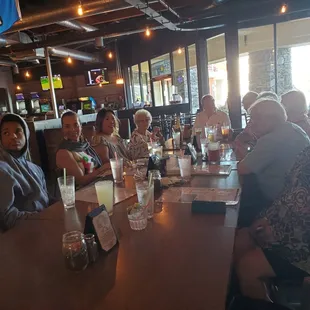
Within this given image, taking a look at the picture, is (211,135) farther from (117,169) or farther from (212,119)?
(212,119)

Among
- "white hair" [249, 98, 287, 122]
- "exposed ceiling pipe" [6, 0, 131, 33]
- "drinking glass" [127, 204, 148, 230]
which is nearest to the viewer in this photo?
"drinking glass" [127, 204, 148, 230]

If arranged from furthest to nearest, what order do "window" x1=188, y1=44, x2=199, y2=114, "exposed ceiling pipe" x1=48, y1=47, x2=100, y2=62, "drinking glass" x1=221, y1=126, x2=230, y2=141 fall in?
"window" x1=188, y1=44, x2=199, y2=114, "exposed ceiling pipe" x1=48, y1=47, x2=100, y2=62, "drinking glass" x1=221, y1=126, x2=230, y2=141

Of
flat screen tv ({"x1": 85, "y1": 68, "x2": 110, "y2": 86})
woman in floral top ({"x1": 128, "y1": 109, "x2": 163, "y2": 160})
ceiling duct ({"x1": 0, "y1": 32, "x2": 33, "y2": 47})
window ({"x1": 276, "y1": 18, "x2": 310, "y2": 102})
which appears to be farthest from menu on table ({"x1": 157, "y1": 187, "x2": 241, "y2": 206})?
flat screen tv ({"x1": 85, "y1": 68, "x2": 110, "y2": 86})

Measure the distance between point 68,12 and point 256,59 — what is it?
14.3 ft

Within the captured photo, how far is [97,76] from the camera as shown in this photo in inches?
427

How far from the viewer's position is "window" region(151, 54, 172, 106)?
9195mm

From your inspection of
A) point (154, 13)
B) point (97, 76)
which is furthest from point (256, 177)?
point (97, 76)

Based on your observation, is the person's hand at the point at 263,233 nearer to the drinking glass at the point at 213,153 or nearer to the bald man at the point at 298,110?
the drinking glass at the point at 213,153

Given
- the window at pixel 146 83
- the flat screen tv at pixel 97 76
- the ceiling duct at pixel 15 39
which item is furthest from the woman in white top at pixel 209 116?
the flat screen tv at pixel 97 76

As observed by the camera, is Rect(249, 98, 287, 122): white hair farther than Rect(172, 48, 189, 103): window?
No

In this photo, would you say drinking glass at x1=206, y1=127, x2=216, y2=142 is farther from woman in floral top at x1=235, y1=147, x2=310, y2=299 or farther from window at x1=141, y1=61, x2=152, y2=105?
window at x1=141, y1=61, x2=152, y2=105

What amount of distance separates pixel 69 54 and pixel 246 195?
318 inches

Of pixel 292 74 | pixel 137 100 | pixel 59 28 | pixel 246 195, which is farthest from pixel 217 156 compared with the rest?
pixel 137 100

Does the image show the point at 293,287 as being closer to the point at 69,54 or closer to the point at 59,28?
the point at 59,28
